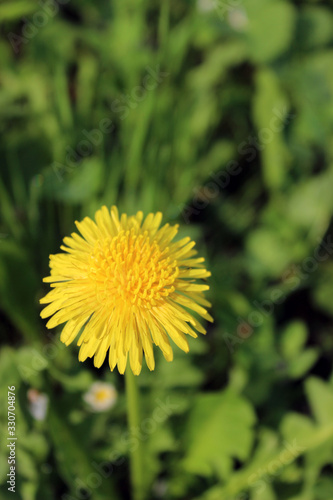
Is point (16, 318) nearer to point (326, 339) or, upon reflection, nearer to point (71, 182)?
point (71, 182)

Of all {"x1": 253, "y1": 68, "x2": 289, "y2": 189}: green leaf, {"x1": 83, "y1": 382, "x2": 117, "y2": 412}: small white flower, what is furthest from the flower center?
{"x1": 253, "y1": 68, "x2": 289, "y2": 189}: green leaf
